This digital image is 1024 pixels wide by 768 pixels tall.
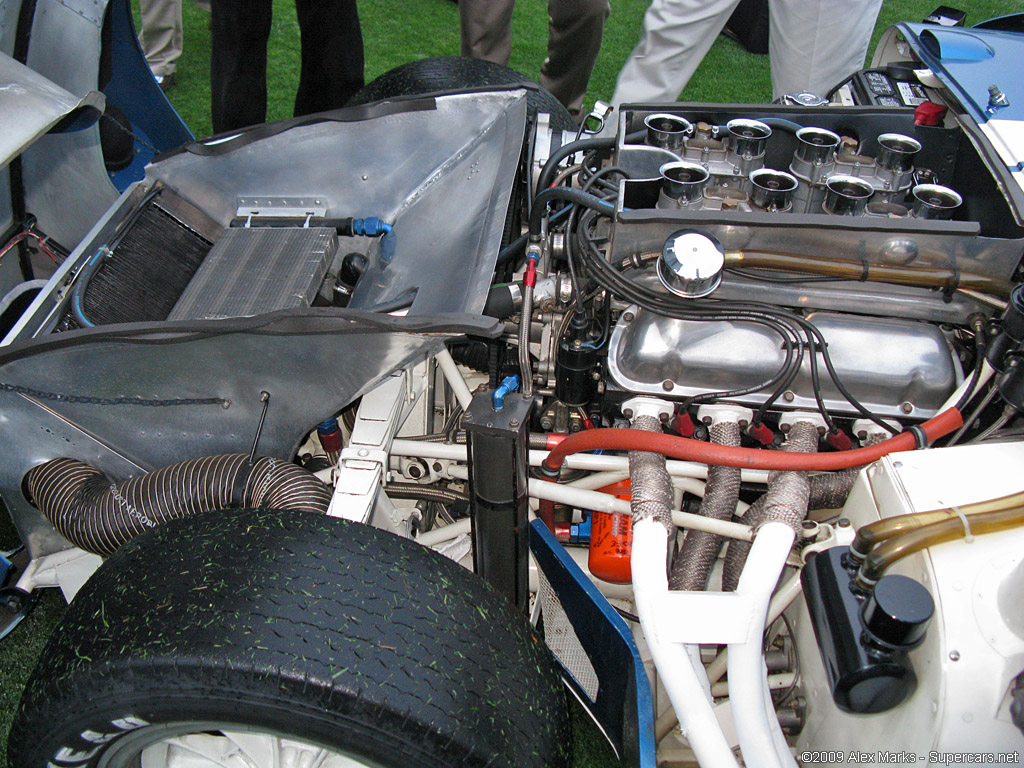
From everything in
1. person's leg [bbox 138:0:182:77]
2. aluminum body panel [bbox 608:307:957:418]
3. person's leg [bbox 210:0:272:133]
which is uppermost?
person's leg [bbox 138:0:182:77]

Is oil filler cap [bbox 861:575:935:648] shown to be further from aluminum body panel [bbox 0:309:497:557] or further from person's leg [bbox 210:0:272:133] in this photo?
person's leg [bbox 210:0:272:133]

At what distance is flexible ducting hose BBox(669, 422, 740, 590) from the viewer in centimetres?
139

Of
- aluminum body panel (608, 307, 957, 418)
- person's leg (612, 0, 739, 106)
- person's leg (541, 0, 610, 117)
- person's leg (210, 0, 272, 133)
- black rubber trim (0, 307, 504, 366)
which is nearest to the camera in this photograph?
black rubber trim (0, 307, 504, 366)

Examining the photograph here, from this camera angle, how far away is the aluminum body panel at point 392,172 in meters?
1.86

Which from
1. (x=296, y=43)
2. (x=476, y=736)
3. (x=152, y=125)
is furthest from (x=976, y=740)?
(x=296, y=43)

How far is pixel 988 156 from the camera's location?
155cm

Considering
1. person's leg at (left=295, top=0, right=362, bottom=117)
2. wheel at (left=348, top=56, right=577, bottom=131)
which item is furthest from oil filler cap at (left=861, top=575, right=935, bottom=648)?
person's leg at (left=295, top=0, right=362, bottom=117)

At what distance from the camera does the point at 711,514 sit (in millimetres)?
1387

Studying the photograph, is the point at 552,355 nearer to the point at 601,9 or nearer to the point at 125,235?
the point at 125,235

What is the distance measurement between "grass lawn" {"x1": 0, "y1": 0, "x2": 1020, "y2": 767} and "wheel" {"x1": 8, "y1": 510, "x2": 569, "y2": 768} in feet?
10.00

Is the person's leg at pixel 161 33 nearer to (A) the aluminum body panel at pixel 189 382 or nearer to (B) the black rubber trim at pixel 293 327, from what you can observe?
(A) the aluminum body panel at pixel 189 382

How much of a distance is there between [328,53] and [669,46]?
141cm

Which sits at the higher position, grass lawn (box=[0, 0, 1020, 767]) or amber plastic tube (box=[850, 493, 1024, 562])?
grass lawn (box=[0, 0, 1020, 767])

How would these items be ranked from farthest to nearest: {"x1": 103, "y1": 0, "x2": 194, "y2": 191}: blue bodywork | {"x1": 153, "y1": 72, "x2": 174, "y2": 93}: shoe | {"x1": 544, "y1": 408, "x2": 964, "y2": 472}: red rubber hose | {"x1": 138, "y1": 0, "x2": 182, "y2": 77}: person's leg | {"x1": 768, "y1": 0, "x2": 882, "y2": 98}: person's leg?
{"x1": 153, "y1": 72, "x2": 174, "y2": 93}: shoe < {"x1": 138, "y1": 0, "x2": 182, "y2": 77}: person's leg < {"x1": 768, "y1": 0, "x2": 882, "y2": 98}: person's leg < {"x1": 103, "y1": 0, "x2": 194, "y2": 191}: blue bodywork < {"x1": 544, "y1": 408, "x2": 964, "y2": 472}: red rubber hose
